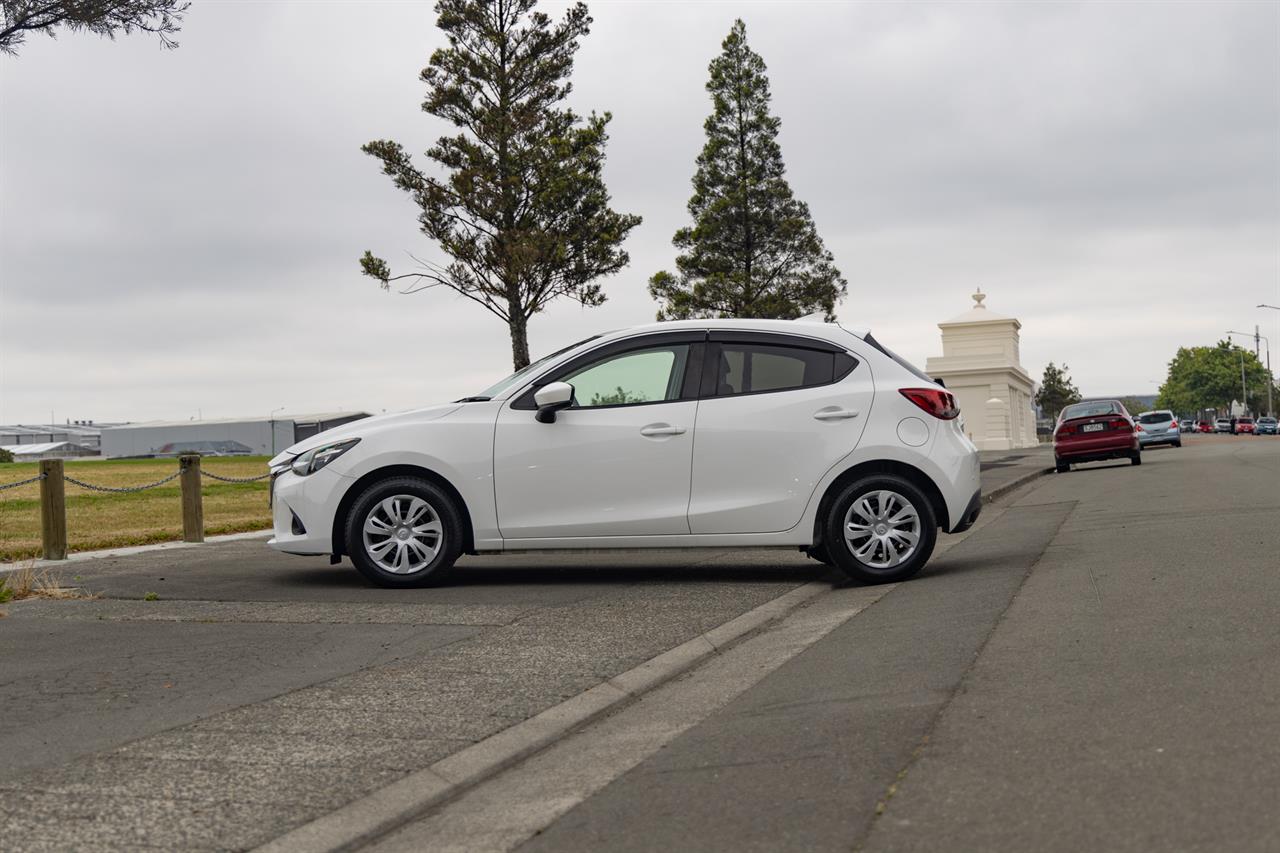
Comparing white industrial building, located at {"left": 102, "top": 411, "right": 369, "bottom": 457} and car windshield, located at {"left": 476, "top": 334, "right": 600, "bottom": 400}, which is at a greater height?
white industrial building, located at {"left": 102, "top": 411, "right": 369, "bottom": 457}

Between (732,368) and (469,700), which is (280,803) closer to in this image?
(469,700)

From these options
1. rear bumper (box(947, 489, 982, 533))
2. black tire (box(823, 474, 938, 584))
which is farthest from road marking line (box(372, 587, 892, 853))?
rear bumper (box(947, 489, 982, 533))

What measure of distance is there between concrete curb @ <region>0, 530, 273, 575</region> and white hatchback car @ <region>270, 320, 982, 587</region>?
360 cm

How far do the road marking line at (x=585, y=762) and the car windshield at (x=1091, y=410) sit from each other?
75.7 feet

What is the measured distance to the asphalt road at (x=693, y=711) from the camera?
3.80m

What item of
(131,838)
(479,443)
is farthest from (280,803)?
(479,443)

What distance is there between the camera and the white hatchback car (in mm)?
9031

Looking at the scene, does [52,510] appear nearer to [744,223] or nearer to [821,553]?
[821,553]

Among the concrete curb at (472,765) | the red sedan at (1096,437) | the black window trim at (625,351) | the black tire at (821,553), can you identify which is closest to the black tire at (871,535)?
the black tire at (821,553)

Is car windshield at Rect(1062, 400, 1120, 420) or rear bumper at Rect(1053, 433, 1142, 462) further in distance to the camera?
car windshield at Rect(1062, 400, 1120, 420)

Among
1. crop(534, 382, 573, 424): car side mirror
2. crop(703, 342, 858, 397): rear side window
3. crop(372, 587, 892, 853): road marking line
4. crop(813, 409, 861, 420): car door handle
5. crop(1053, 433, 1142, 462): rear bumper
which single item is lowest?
crop(372, 587, 892, 853): road marking line

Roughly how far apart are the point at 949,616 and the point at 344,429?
176 inches

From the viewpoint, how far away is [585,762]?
15.4 ft

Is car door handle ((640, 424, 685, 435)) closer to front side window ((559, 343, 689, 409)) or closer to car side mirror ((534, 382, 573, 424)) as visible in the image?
front side window ((559, 343, 689, 409))
